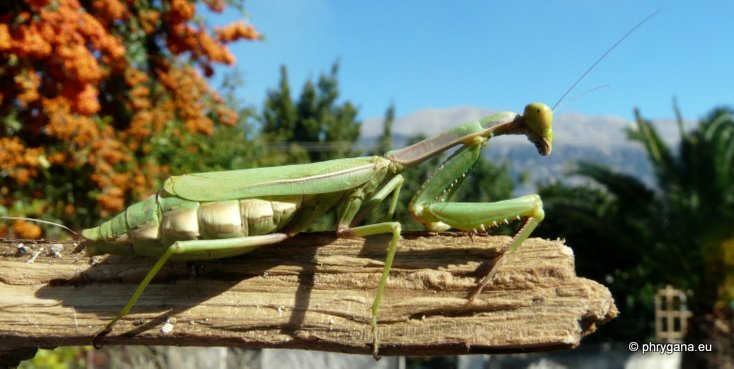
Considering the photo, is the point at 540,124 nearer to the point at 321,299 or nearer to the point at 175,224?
the point at 321,299

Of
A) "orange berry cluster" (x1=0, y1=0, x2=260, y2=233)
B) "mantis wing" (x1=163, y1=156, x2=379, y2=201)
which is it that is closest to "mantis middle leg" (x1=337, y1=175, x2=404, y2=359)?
"mantis wing" (x1=163, y1=156, x2=379, y2=201)

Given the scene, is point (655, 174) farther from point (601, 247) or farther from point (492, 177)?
point (492, 177)

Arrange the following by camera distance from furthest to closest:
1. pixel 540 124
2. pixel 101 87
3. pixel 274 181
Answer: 1. pixel 101 87
2. pixel 540 124
3. pixel 274 181

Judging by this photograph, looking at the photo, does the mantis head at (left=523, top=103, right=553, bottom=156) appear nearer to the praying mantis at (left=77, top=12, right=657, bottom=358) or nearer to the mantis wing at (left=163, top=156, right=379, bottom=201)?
the praying mantis at (left=77, top=12, right=657, bottom=358)

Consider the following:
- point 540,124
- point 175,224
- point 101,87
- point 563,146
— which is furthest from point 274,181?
point 563,146

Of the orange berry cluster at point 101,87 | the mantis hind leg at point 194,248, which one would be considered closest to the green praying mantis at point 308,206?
the mantis hind leg at point 194,248

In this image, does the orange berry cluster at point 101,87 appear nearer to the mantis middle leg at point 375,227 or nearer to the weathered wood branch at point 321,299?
the weathered wood branch at point 321,299

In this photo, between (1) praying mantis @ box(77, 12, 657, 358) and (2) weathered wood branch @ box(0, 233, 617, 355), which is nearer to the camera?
(2) weathered wood branch @ box(0, 233, 617, 355)
